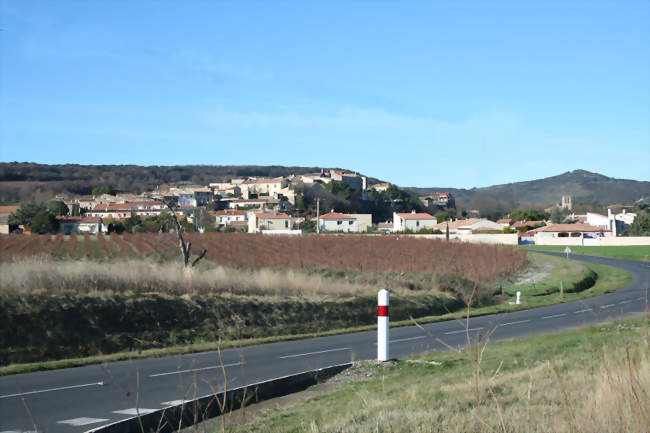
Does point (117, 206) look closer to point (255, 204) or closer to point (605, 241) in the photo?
point (255, 204)

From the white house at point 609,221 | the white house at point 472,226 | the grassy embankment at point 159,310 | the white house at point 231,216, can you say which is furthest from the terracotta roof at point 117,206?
the white house at point 609,221

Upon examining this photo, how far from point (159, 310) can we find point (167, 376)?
6.81 meters

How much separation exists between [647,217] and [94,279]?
308 feet

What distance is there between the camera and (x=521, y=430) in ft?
16.1

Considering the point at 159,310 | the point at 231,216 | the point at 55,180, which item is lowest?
the point at 159,310

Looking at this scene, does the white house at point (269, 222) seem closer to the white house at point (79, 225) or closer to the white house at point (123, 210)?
the white house at point (123, 210)

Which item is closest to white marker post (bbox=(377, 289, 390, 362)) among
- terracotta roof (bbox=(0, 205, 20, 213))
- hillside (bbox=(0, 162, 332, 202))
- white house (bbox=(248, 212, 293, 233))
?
hillside (bbox=(0, 162, 332, 202))

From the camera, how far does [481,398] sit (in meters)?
6.51

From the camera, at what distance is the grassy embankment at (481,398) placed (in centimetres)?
493

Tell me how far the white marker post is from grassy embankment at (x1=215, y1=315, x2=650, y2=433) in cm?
25

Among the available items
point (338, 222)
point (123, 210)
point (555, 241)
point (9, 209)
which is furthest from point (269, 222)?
point (9, 209)

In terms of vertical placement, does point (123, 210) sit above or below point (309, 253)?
above

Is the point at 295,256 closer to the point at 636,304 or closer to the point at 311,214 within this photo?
the point at 636,304

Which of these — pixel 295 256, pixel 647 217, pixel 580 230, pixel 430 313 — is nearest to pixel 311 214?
pixel 580 230
